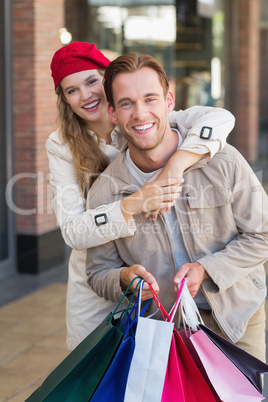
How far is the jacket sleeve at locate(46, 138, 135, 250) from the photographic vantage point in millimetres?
2566

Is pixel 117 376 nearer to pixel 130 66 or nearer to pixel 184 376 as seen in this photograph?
pixel 184 376

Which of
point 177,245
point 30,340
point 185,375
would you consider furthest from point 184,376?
point 30,340

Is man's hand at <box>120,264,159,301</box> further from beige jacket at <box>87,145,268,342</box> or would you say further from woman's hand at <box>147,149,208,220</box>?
woman's hand at <box>147,149,208,220</box>

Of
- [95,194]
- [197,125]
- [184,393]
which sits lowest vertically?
[184,393]

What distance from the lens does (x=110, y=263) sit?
8.78 ft

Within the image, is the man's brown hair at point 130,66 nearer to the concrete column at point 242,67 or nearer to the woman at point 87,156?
the woman at point 87,156

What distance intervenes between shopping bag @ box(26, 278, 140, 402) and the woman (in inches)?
19.9

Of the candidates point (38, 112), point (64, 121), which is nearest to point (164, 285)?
point (64, 121)

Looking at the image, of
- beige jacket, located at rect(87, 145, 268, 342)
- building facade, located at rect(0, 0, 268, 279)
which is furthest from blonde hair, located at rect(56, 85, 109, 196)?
building facade, located at rect(0, 0, 268, 279)

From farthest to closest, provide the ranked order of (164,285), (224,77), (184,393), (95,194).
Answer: (224,77), (95,194), (164,285), (184,393)

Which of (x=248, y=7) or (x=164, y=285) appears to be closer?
(x=164, y=285)

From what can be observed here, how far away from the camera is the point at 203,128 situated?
262 centimetres

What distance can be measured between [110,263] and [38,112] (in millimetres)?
4666

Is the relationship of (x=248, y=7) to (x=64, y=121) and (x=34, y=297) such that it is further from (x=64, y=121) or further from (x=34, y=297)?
(x=64, y=121)
